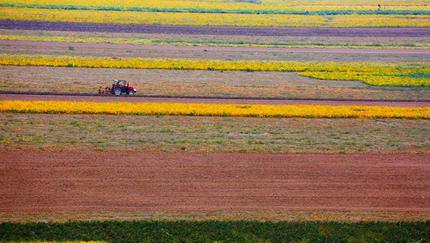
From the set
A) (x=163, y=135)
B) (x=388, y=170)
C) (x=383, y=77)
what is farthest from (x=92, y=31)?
(x=388, y=170)

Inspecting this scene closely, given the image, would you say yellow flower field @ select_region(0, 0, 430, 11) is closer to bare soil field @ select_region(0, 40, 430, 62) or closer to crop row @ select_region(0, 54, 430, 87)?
bare soil field @ select_region(0, 40, 430, 62)

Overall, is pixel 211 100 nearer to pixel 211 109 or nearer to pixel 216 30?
pixel 211 109

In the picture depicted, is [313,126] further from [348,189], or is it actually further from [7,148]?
[7,148]

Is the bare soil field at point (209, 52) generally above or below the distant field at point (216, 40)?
below

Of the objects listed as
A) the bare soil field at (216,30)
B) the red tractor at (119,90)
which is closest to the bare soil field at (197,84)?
the red tractor at (119,90)

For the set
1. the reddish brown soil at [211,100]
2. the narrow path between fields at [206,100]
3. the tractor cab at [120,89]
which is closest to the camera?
the reddish brown soil at [211,100]

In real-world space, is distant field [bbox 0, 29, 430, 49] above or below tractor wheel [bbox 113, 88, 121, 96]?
above

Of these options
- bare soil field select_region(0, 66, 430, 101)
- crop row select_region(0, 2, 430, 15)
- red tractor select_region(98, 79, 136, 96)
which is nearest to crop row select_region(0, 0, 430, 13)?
crop row select_region(0, 2, 430, 15)

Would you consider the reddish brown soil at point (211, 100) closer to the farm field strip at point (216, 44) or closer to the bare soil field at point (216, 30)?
the farm field strip at point (216, 44)
